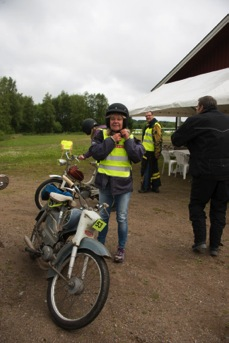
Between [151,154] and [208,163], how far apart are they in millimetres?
3804

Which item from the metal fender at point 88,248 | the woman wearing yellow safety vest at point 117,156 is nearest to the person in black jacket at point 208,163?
the woman wearing yellow safety vest at point 117,156

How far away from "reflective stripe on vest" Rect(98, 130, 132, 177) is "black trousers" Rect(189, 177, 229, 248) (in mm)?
1094

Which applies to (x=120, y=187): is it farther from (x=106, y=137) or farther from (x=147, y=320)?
(x=147, y=320)

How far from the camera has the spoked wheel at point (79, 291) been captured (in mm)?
2508

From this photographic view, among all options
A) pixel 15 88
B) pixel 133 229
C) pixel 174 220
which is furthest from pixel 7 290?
pixel 15 88

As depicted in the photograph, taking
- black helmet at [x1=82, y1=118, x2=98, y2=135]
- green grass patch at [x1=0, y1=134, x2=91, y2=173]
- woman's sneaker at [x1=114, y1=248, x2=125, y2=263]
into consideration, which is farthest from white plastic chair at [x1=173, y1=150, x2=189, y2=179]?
woman's sneaker at [x1=114, y1=248, x2=125, y2=263]

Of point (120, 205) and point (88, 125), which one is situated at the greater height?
point (88, 125)

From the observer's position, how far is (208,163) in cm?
389

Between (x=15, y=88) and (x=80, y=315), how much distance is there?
7203 cm

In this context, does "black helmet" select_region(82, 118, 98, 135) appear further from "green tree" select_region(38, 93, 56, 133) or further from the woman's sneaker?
"green tree" select_region(38, 93, 56, 133)

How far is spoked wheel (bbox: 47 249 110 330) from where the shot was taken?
2.51 m

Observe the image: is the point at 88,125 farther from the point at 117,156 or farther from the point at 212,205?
the point at 212,205

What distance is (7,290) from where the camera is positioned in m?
3.11

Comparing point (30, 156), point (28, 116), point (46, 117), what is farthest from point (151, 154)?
point (46, 117)
